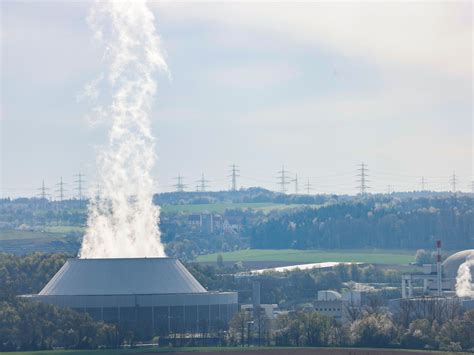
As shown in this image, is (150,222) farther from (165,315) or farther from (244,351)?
(244,351)

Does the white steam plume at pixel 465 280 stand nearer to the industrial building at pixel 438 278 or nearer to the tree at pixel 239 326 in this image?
the industrial building at pixel 438 278

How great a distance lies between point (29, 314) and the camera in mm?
116812

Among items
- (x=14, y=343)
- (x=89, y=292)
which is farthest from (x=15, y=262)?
(x=14, y=343)

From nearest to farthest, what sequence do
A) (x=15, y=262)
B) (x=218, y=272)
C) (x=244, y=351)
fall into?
1. (x=244, y=351)
2. (x=15, y=262)
3. (x=218, y=272)

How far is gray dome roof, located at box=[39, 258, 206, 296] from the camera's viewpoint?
125688 mm

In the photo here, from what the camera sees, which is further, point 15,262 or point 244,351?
point 15,262

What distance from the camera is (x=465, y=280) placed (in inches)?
6486

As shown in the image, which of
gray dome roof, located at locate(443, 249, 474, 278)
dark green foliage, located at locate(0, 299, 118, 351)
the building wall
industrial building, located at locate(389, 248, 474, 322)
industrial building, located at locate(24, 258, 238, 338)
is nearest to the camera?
dark green foliage, located at locate(0, 299, 118, 351)

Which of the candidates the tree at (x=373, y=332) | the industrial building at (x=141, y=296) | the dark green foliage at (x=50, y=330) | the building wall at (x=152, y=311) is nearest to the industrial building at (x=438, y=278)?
the industrial building at (x=141, y=296)

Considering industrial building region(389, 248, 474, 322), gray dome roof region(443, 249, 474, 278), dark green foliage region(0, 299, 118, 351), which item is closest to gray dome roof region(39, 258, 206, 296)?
dark green foliage region(0, 299, 118, 351)

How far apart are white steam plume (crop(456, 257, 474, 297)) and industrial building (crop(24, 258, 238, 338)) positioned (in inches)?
1375

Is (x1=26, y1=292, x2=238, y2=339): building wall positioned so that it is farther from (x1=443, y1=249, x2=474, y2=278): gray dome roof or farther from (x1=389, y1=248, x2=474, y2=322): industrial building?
(x1=443, y1=249, x2=474, y2=278): gray dome roof

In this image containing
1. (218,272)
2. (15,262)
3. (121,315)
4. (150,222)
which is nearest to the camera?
(121,315)

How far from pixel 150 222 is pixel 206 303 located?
37.2ft
